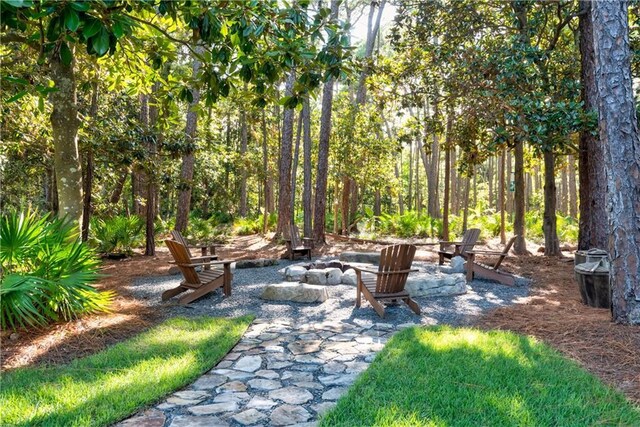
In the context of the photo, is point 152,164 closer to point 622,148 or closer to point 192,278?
point 192,278

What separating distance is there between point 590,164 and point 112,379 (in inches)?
358

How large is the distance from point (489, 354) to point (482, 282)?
4.48 metres

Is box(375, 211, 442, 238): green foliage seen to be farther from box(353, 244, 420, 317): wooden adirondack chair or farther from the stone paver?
the stone paver

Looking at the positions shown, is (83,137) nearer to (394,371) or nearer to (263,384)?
(263,384)

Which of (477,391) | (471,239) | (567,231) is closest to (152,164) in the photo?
(471,239)

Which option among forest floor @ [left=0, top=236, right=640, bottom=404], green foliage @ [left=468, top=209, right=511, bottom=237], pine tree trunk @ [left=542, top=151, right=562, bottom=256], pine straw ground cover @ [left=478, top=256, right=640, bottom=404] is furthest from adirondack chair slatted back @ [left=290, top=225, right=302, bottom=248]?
green foliage @ [left=468, top=209, right=511, bottom=237]

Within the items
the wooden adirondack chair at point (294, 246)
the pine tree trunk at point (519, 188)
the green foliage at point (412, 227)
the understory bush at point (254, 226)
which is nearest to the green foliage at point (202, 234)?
the understory bush at point (254, 226)

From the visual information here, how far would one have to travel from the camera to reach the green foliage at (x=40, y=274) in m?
4.42

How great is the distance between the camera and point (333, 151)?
16812 millimetres

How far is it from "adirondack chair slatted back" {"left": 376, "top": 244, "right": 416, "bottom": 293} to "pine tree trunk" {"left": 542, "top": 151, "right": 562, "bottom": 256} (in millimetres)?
7085

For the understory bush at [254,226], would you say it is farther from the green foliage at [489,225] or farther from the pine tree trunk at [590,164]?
the pine tree trunk at [590,164]

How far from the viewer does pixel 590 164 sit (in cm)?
883

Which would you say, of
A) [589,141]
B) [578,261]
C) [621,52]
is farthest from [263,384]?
[589,141]

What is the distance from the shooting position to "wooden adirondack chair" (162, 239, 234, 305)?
20.9 ft
